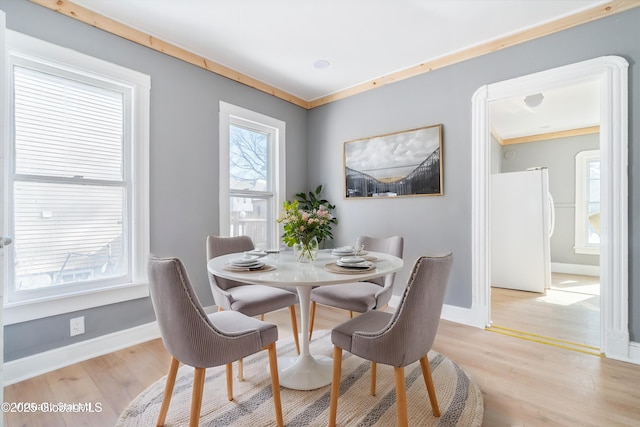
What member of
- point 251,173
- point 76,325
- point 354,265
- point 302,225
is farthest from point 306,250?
point 251,173

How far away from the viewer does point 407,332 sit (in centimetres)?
132

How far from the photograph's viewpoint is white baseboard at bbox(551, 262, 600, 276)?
5086mm

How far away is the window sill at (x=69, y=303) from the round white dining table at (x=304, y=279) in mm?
1030

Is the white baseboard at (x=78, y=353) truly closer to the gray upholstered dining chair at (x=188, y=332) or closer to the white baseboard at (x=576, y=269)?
the gray upholstered dining chair at (x=188, y=332)

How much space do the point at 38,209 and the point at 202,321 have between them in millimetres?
1727

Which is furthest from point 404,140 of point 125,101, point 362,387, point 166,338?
point 166,338

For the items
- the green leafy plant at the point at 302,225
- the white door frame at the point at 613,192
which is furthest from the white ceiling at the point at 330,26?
the green leafy plant at the point at 302,225

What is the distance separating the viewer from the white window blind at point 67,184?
2039mm

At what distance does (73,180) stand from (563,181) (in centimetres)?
696

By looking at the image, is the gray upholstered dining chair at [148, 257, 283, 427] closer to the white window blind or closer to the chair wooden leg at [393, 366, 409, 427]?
the chair wooden leg at [393, 366, 409, 427]

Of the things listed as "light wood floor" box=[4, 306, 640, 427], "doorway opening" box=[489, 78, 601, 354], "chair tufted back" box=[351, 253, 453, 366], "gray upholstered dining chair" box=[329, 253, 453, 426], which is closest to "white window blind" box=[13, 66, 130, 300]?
"light wood floor" box=[4, 306, 640, 427]

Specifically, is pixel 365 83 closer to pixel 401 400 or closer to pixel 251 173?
pixel 251 173

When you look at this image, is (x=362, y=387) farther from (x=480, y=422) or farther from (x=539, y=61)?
(x=539, y=61)

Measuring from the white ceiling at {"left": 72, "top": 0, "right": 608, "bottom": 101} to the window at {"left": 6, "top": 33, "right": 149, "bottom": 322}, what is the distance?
0.57 meters
